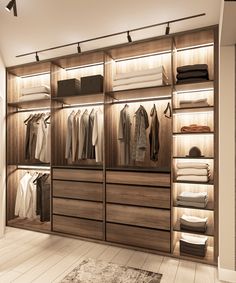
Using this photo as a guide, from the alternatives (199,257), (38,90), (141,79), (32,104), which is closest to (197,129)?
(141,79)

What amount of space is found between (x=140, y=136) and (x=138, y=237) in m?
1.18

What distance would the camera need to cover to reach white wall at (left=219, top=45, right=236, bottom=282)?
2223mm

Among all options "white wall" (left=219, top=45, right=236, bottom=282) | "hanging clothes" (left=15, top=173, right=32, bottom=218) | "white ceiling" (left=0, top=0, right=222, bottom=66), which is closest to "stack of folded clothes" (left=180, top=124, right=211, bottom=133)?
"white wall" (left=219, top=45, right=236, bottom=282)

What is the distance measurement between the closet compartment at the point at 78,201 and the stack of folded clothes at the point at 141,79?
44.1 inches

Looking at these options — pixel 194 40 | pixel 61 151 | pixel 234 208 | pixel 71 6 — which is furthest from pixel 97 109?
pixel 234 208

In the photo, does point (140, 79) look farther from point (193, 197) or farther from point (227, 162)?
A: point (193, 197)

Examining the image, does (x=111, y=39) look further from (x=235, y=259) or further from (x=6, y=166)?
(x=235, y=259)

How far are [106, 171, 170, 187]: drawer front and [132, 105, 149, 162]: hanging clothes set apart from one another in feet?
0.71

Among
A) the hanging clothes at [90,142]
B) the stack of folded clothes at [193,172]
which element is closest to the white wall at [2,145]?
the hanging clothes at [90,142]

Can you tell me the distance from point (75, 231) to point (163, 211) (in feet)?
4.08

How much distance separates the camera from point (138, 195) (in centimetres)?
276

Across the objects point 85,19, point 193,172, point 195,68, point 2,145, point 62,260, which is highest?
point 85,19

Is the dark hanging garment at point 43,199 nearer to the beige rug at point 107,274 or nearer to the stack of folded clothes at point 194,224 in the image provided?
the beige rug at point 107,274

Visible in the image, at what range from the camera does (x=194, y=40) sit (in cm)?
270
